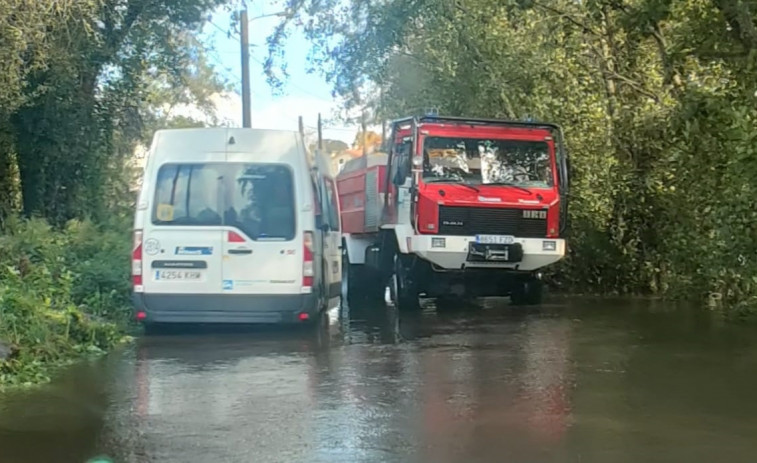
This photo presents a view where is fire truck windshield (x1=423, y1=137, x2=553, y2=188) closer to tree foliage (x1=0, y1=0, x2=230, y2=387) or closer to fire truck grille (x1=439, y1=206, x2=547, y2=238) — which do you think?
fire truck grille (x1=439, y1=206, x2=547, y2=238)

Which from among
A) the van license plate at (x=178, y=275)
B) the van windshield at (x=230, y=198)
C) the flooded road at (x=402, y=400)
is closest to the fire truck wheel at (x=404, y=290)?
the flooded road at (x=402, y=400)

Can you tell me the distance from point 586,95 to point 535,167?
12.5 feet

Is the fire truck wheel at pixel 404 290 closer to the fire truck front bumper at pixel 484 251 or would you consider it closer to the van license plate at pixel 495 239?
the fire truck front bumper at pixel 484 251

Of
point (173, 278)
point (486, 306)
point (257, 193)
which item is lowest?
point (486, 306)

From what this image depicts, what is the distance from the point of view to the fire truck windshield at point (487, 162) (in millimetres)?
14602

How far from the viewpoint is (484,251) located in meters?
14.5

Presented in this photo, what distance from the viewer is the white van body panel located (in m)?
11.1

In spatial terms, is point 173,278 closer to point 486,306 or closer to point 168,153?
point 168,153

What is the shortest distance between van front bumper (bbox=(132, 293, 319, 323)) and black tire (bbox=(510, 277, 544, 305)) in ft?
18.1

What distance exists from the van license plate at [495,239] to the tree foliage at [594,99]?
291cm

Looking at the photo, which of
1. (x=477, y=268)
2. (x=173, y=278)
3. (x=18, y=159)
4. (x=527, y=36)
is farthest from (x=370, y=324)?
(x=18, y=159)

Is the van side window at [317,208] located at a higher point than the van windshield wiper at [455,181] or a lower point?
lower

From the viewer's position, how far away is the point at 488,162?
14758 millimetres

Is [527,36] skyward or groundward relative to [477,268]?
skyward
